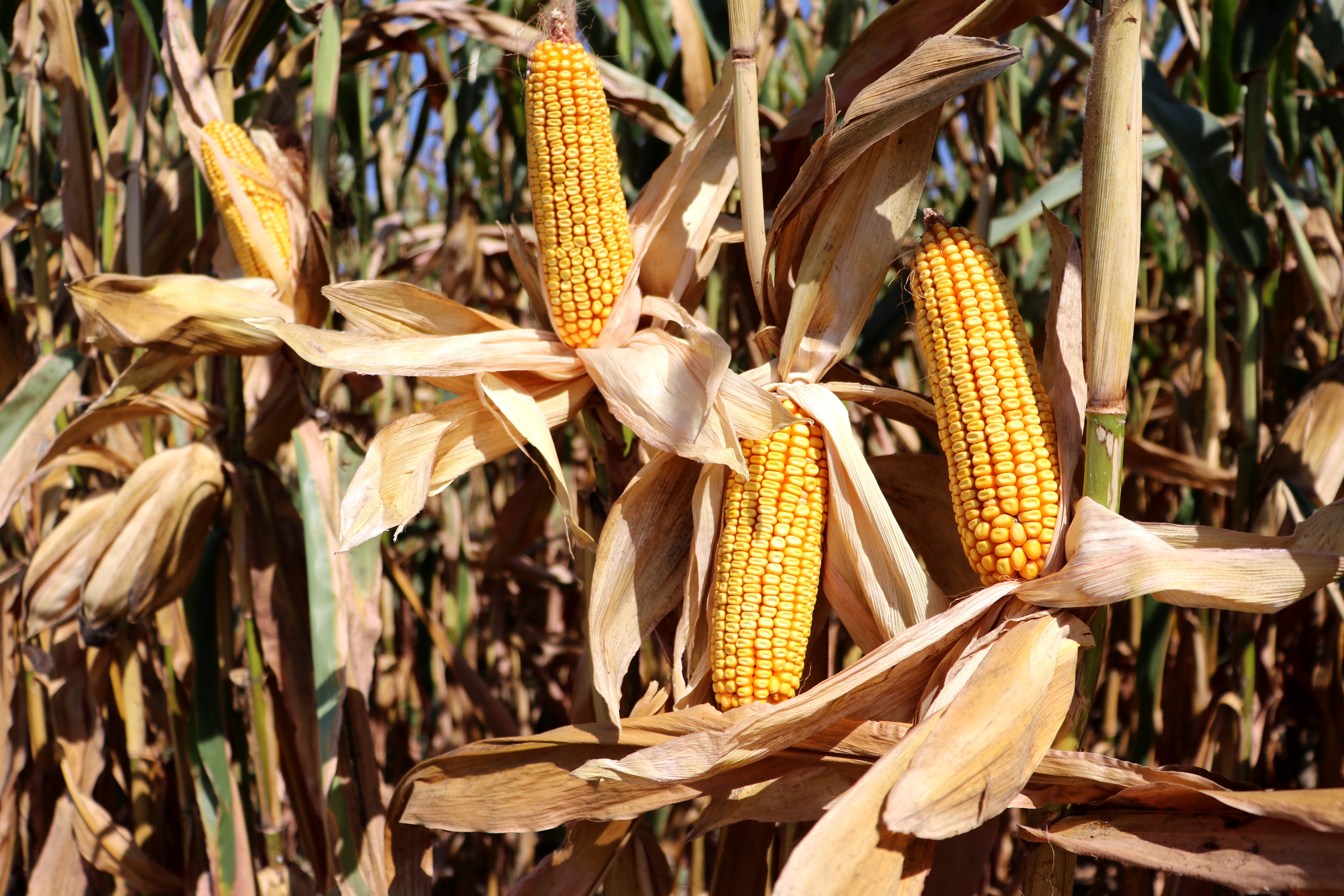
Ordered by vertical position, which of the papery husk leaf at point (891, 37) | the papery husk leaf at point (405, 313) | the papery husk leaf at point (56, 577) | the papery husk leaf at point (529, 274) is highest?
the papery husk leaf at point (891, 37)

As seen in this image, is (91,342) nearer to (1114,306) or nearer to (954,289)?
(954,289)

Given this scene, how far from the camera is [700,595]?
147 centimetres

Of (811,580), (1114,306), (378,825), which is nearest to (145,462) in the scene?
(378,825)

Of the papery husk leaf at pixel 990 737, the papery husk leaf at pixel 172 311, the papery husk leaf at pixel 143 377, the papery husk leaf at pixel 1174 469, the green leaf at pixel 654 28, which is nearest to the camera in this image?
the papery husk leaf at pixel 990 737

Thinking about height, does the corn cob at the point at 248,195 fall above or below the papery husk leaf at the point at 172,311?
above

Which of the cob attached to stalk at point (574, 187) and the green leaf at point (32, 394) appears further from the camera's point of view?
the green leaf at point (32, 394)

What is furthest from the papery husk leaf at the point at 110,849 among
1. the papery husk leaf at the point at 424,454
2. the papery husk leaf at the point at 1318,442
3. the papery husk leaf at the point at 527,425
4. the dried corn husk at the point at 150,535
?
the papery husk leaf at the point at 1318,442

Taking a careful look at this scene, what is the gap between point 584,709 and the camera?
5.89 ft

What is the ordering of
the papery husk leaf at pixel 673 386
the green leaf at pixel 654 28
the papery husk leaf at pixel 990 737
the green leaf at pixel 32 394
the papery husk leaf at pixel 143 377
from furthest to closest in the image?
the green leaf at pixel 654 28
the green leaf at pixel 32 394
the papery husk leaf at pixel 143 377
the papery husk leaf at pixel 673 386
the papery husk leaf at pixel 990 737

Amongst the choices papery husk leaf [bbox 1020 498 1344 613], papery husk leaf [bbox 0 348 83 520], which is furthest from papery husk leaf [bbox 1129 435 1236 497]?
papery husk leaf [bbox 0 348 83 520]

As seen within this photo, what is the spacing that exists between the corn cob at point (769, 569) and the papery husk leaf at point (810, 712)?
0.07 m

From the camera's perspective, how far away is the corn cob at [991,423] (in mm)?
1247

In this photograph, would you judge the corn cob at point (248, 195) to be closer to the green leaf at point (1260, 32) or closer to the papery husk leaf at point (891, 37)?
the papery husk leaf at point (891, 37)

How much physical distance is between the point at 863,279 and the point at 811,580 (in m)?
0.50
